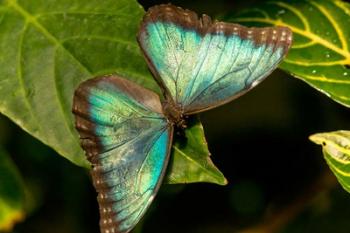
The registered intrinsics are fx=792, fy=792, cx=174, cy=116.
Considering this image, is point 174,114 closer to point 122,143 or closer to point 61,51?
point 122,143

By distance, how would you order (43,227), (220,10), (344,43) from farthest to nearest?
(43,227), (220,10), (344,43)

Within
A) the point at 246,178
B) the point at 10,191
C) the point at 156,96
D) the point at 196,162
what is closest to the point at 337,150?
the point at 196,162

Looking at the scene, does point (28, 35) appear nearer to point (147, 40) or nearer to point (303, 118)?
point (147, 40)

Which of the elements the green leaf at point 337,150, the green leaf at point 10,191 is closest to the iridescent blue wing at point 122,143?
the green leaf at point 337,150

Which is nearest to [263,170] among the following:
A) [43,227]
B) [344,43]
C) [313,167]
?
[313,167]

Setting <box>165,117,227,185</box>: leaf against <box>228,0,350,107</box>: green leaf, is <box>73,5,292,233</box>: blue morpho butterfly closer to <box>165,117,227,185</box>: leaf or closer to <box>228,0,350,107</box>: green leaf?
<box>165,117,227,185</box>: leaf

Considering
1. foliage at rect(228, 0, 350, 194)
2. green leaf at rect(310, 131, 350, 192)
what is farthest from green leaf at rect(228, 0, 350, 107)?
green leaf at rect(310, 131, 350, 192)
